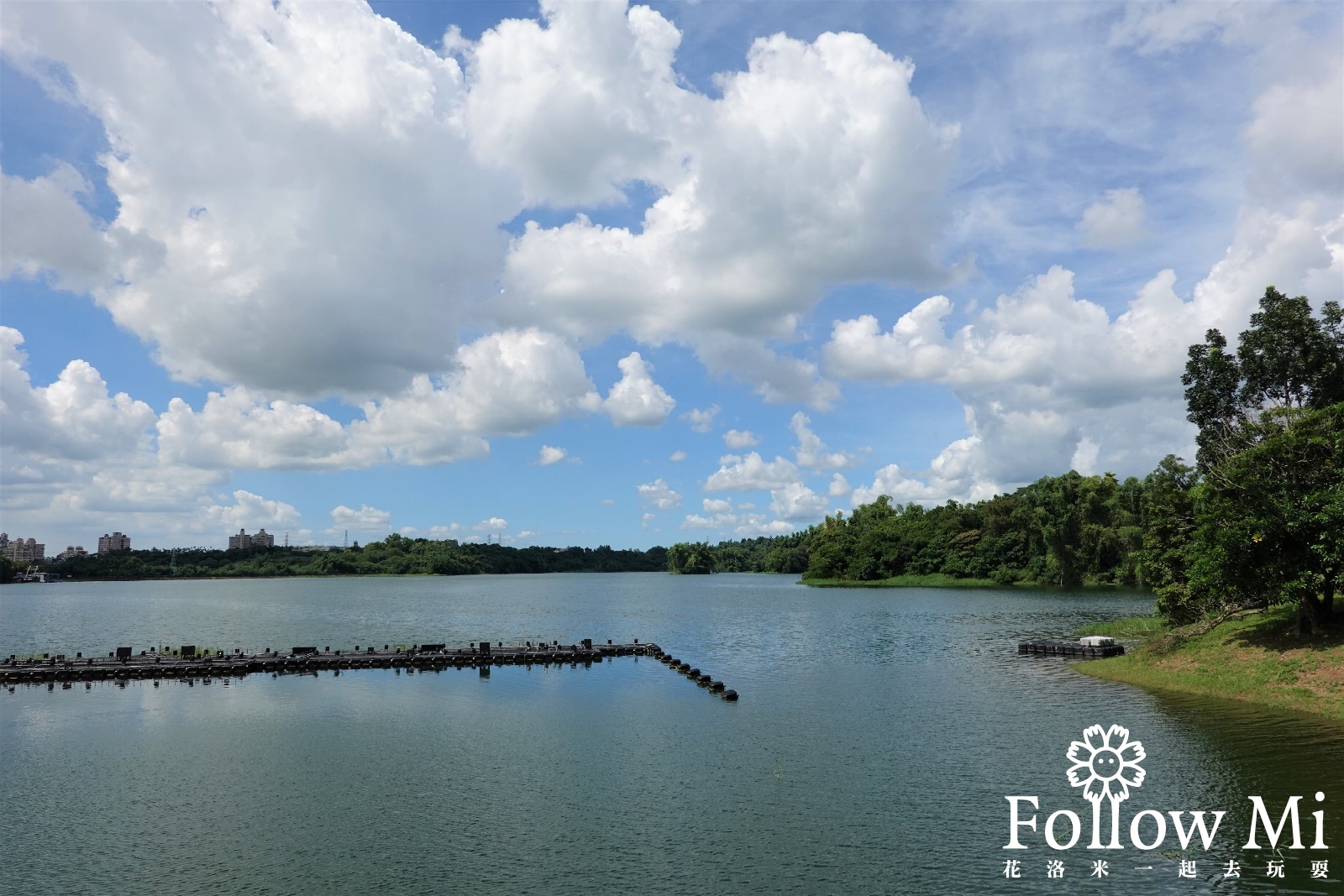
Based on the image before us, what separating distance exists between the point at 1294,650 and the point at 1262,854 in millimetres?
26146

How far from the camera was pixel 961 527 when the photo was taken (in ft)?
576

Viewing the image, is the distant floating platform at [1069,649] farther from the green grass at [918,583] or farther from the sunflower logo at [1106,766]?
the green grass at [918,583]

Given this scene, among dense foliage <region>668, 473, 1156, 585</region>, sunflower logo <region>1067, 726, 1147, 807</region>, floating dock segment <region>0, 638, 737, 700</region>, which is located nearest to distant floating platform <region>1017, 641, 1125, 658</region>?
sunflower logo <region>1067, 726, 1147, 807</region>

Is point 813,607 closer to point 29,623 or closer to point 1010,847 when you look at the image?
point 1010,847

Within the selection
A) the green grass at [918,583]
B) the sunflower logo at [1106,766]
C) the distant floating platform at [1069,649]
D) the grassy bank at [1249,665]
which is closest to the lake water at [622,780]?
the sunflower logo at [1106,766]

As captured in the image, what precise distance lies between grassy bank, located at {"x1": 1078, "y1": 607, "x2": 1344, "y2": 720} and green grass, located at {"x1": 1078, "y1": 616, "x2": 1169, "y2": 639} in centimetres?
1200

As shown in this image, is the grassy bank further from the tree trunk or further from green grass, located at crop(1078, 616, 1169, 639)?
green grass, located at crop(1078, 616, 1169, 639)

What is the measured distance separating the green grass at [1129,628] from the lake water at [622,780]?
12.6 metres

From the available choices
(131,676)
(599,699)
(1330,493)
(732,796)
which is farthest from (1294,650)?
(131,676)

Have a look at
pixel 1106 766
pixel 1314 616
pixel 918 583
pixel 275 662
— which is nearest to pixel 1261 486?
pixel 1314 616

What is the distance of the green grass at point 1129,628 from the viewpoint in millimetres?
64544

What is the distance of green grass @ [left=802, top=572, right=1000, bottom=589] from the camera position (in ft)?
515

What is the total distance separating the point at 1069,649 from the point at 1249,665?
15847 mm

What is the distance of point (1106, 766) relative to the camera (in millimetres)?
30391
